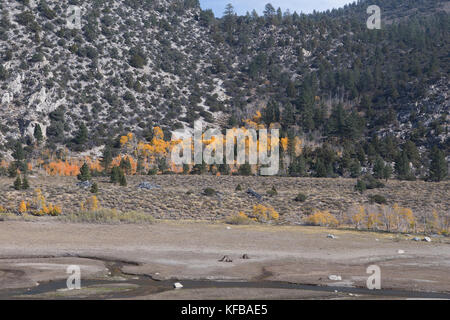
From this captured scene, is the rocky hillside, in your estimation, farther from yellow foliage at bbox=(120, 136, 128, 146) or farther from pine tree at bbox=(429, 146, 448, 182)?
pine tree at bbox=(429, 146, 448, 182)

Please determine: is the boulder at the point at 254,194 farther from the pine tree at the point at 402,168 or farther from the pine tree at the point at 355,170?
the pine tree at the point at 402,168

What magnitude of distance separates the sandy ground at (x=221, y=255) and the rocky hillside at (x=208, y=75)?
6852 cm

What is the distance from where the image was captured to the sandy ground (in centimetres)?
2030

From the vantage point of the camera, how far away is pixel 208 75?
147125mm

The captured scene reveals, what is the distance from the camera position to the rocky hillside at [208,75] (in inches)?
4291

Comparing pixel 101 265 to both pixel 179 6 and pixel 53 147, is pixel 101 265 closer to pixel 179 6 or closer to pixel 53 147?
pixel 53 147

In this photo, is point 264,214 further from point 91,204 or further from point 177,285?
point 177,285

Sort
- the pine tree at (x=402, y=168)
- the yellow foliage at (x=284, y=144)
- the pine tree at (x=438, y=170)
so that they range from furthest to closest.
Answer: the yellow foliage at (x=284, y=144), the pine tree at (x=402, y=168), the pine tree at (x=438, y=170)

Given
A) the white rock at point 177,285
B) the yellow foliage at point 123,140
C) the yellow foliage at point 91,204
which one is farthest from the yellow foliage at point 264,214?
the yellow foliage at point 123,140

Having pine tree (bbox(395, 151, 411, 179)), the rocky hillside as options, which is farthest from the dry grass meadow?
the rocky hillside

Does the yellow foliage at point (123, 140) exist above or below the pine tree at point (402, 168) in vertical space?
above

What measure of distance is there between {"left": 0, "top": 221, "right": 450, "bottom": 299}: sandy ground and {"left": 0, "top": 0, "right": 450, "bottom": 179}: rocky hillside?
68516 mm

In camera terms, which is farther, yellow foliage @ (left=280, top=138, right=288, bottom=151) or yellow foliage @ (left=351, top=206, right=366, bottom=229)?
yellow foliage @ (left=280, top=138, right=288, bottom=151)
